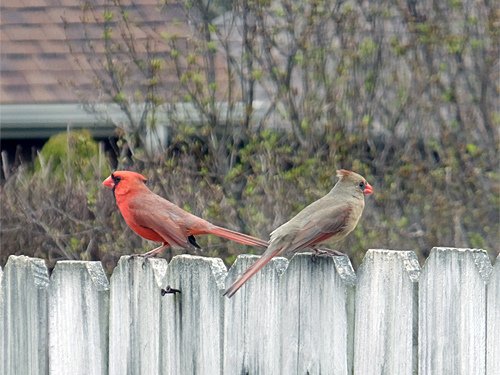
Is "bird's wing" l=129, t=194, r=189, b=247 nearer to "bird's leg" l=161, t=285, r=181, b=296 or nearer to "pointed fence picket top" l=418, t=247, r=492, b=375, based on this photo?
"bird's leg" l=161, t=285, r=181, b=296

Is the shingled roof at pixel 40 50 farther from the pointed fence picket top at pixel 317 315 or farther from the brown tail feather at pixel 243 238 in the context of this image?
the pointed fence picket top at pixel 317 315

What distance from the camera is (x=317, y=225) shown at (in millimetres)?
4887

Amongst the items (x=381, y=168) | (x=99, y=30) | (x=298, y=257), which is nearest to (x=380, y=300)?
(x=298, y=257)

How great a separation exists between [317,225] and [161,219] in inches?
40.7

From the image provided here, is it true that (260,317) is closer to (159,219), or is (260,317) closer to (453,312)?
(453,312)

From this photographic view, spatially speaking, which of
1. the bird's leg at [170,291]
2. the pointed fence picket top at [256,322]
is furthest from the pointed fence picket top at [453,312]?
the bird's leg at [170,291]

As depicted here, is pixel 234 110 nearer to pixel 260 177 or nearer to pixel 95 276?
pixel 260 177

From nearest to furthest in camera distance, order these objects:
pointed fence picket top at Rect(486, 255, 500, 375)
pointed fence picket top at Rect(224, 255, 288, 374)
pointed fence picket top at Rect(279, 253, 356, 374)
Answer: pointed fence picket top at Rect(486, 255, 500, 375) → pointed fence picket top at Rect(279, 253, 356, 374) → pointed fence picket top at Rect(224, 255, 288, 374)

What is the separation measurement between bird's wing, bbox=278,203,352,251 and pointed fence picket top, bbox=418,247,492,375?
693mm

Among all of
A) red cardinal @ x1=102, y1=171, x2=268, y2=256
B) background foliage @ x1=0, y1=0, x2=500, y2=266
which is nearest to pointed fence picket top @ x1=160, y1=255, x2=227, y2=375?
red cardinal @ x1=102, y1=171, x2=268, y2=256

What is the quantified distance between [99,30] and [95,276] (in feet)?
25.0

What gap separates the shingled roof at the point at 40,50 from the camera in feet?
40.7

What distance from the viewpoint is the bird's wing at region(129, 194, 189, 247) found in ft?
18.6

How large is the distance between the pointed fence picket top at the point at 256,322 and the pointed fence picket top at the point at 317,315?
30 mm
